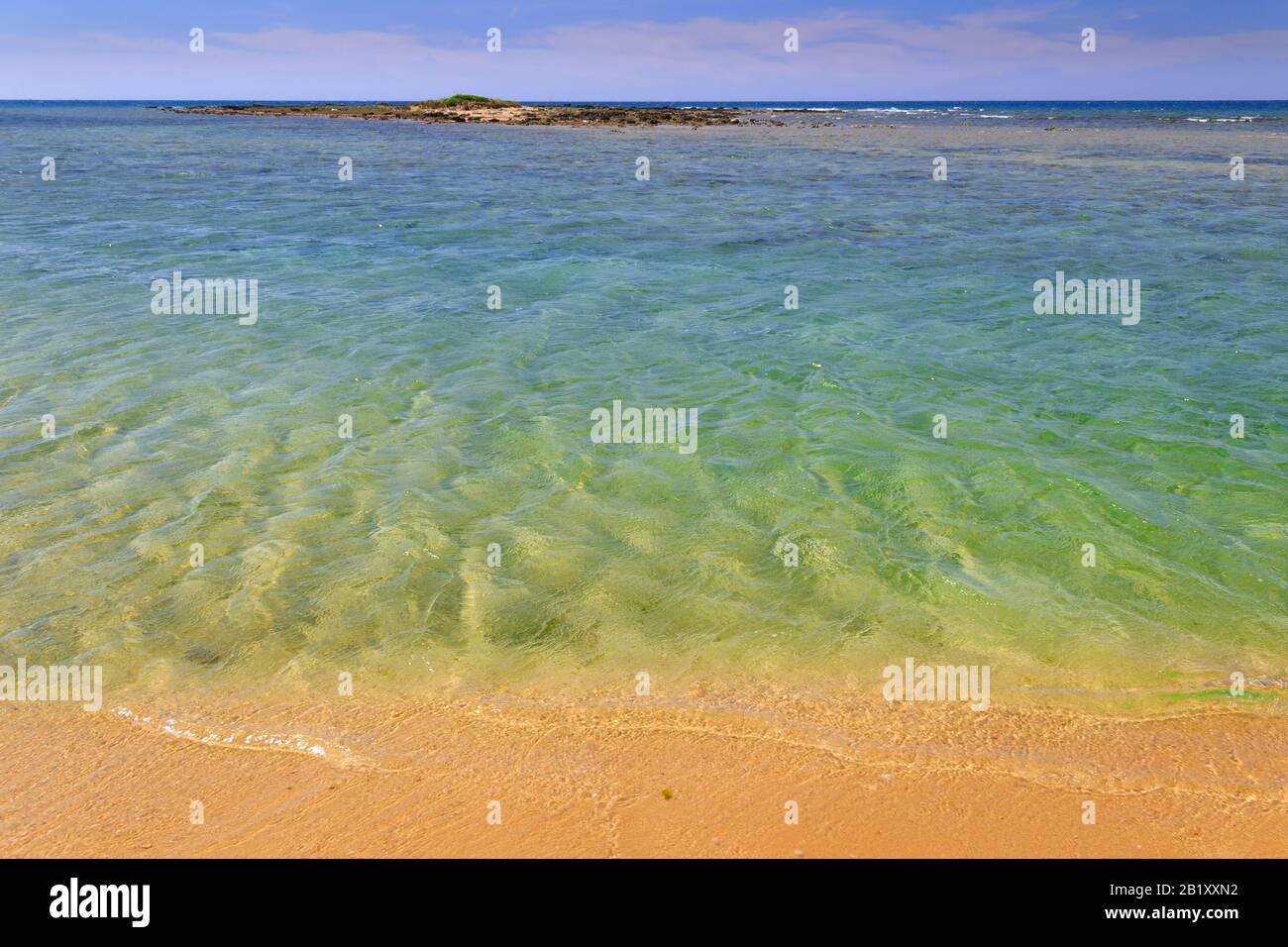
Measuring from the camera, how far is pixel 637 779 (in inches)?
178

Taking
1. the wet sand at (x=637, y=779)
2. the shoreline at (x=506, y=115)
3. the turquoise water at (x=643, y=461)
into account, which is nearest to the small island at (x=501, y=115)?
the shoreline at (x=506, y=115)

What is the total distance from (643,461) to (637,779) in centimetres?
421

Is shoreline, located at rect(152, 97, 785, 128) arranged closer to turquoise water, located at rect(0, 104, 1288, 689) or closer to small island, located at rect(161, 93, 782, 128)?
small island, located at rect(161, 93, 782, 128)

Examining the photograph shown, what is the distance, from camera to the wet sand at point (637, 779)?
412 centimetres

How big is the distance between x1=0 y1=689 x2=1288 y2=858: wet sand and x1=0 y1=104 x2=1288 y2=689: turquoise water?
17.6 inches

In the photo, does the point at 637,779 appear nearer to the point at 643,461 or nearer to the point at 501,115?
the point at 643,461

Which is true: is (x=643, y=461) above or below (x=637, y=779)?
above

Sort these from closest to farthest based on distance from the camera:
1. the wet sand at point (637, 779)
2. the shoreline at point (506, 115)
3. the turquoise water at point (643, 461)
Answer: the wet sand at point (637, 779), the turquoise water at point (643, 461), the shoreline at point (506, 115)

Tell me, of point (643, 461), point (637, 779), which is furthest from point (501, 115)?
point (637, 779)

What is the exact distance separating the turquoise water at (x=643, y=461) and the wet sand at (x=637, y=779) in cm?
45

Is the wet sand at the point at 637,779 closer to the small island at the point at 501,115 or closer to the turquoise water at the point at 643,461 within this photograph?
the turquoise water at the point at 643,461
